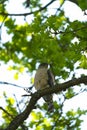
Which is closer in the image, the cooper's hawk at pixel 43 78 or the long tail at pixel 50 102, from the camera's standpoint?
the long tail at pixel 50 102

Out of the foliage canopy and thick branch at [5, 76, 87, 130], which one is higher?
the foliage canopy

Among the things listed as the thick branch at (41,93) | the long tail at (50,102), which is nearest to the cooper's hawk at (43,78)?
the long tail at (50,102)

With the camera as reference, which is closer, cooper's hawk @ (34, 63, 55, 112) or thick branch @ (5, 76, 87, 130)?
thick branch @ (5, 76, 87, 130)

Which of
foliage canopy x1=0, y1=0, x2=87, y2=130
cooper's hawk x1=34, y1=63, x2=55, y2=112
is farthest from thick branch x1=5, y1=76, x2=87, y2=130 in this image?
cooper's hawk x1=34, y1=63, x2=55, y2=112

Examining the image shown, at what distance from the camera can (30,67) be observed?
1029 centimetres

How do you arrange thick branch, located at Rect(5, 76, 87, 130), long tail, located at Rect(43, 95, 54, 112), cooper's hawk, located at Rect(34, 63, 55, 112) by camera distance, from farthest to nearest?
cooper's hawk, located at Rect(34, 63, 55, 112) → long tail, located at Rect(43, 95, 54, 112) → thick branch, located at Rect(5, 76, 87, 130)

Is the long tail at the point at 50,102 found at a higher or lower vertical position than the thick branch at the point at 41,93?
higher

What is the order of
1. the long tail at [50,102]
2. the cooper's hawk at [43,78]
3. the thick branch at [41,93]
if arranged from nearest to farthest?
1. the thick branch at [41,93]
2. the long tail at [50,102]
3. the cooper's hawk at [43,78]

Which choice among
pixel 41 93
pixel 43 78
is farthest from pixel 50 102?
pixel 41 93

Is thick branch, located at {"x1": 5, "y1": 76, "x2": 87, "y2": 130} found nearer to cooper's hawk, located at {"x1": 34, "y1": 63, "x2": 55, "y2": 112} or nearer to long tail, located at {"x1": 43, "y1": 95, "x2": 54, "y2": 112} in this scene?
long tail, located at {"x1": 43, "y1": 95, "x2": 54, "y2": 112}

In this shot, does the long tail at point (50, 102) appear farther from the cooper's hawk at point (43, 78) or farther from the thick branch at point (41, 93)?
the thick branch at point (41, 93)

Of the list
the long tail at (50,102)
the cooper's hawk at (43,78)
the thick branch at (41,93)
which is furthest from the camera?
the cooper's hawk at (43,78)

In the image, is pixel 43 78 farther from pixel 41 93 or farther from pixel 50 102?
pixel 41 93

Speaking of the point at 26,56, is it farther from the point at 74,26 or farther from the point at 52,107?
the point at 74,26
